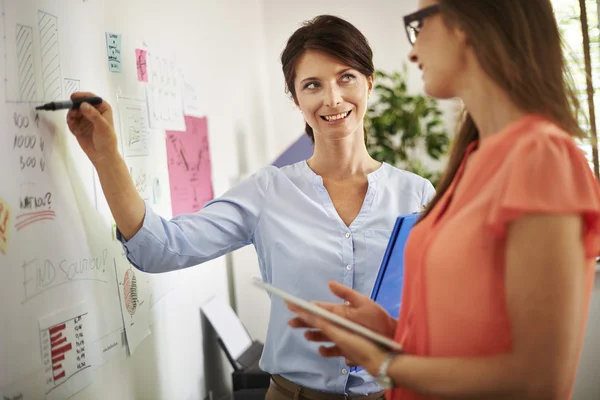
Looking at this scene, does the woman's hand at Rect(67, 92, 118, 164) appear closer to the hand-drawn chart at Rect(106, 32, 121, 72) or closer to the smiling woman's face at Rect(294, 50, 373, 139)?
the hand-drawn chart at Rect(106, 32, 121, 72)

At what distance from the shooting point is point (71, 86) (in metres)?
1.26

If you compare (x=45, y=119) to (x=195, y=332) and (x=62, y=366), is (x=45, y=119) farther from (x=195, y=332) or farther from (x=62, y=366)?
(x=195, y=332)

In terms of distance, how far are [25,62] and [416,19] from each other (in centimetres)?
71

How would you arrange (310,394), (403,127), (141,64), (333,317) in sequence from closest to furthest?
(333,317)
(310,394)
(141,64)
(403,127)

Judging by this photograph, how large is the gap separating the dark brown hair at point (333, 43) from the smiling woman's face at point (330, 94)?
0.6 inches

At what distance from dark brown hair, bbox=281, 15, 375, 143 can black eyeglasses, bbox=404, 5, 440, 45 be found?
0.71 m

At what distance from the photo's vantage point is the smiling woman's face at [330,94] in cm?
163

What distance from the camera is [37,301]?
1.08 metres

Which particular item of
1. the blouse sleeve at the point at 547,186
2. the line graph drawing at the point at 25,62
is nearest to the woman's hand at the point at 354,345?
the blouse sleeve at the point at 547,186

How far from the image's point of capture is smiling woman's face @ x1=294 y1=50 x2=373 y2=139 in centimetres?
163

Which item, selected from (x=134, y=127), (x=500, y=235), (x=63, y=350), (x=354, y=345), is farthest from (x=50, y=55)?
(x=500, y=235)

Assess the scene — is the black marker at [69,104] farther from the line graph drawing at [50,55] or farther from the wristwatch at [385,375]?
the wristwatch at [385,375]

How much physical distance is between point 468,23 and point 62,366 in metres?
0.97

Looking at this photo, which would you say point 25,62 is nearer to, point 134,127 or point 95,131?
point 95,131
